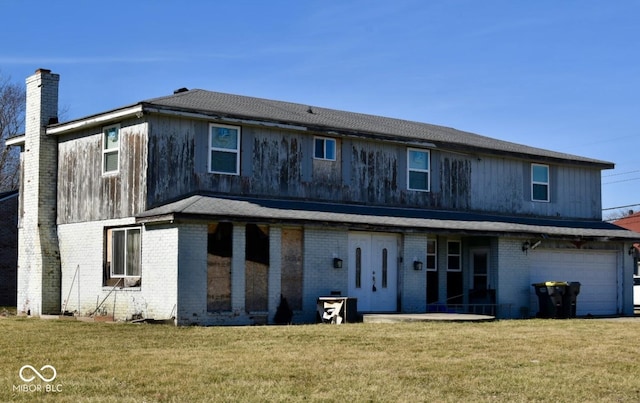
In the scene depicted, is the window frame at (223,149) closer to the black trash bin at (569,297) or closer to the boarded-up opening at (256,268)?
the boarded-up opening at (256,268)

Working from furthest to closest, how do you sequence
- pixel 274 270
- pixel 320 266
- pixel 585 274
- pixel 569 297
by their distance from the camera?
pixel 585 274 → pixel 569 297 → pixel 320 266 → pixel 274 270

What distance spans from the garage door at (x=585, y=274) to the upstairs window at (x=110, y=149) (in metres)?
13.3

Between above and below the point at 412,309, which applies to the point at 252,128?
above

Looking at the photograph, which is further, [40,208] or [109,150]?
[40,208]

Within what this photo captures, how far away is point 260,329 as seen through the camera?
21.5 m

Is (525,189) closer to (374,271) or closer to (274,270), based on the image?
(374,271)

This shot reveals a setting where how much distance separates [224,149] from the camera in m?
25.8

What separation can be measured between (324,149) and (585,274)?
10.4m

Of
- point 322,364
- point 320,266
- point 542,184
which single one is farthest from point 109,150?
point 542,184

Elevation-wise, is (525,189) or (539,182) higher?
(539,182)

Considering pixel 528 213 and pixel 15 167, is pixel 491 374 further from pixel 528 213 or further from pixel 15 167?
pixel 15 167

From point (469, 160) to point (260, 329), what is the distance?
12.5 metres

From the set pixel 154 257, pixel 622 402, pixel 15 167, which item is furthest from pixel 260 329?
pixel 15 167

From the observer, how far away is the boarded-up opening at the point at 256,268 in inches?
960
